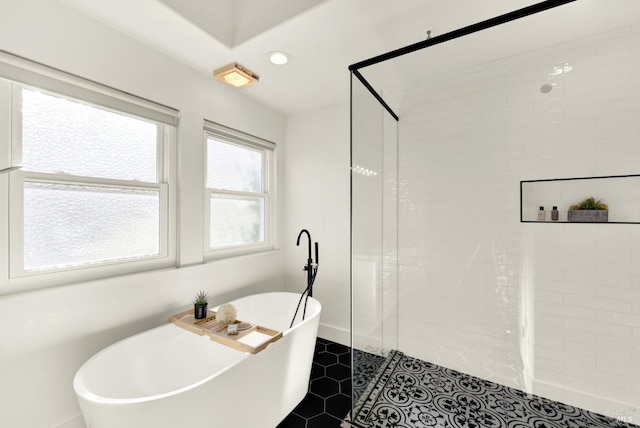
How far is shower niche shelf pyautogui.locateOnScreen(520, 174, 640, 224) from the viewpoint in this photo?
172cm

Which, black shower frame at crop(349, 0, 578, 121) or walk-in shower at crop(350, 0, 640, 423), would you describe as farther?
walk-in shower at crop(350, 0, 640, 423)

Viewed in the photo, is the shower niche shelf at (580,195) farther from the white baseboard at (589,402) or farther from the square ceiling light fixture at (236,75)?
the square ceiling light fixture at (236,75)

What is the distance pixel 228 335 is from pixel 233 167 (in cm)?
169

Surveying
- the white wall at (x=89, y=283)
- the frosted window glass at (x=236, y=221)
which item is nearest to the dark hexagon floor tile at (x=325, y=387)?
the white wall at (x=89, y=283)

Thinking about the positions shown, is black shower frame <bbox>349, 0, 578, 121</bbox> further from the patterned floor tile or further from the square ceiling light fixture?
the patterned floor tile

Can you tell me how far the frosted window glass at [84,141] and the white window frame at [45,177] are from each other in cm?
5

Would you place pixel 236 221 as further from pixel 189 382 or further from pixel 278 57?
pixel 278 57

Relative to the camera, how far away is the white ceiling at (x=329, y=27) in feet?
5.11

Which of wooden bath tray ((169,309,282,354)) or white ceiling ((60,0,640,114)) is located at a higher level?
white ceiling ((60,0,640,114))

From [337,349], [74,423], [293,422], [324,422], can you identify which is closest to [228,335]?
[293,422]

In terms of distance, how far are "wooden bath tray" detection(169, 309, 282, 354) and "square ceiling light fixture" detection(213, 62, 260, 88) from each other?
1875mm

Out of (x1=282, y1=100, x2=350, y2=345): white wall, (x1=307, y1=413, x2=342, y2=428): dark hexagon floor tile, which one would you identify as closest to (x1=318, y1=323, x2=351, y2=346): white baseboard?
(x1=282, y1=100, x2=350, y2=345): white wall

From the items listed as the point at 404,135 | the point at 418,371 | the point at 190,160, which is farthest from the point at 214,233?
the point at 418,371

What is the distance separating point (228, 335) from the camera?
1.78 meters
